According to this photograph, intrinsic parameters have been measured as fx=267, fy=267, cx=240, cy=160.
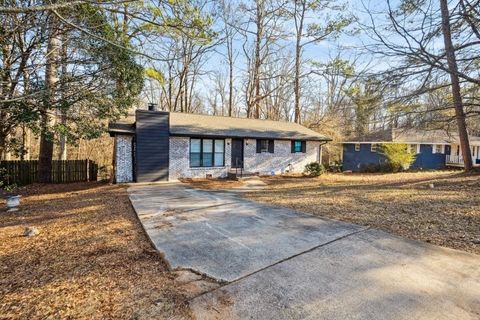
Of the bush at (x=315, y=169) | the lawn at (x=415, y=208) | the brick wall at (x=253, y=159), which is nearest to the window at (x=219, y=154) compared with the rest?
the brick wall at (x=253, y=159)

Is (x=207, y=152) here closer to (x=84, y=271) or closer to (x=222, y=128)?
(x=222, y=128)

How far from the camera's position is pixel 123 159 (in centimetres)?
1222

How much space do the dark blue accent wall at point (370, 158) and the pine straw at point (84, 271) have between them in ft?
67.1

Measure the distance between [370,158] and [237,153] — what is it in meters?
13.2

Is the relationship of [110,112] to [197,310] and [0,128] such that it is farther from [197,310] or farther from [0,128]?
[197,310]

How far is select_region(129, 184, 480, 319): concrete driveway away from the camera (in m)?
2.79

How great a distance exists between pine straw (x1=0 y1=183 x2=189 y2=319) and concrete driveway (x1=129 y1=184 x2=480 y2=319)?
0.36 meters

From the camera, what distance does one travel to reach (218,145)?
1470cm

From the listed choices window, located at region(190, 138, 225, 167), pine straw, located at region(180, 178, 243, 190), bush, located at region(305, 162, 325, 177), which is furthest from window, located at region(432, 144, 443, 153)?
window, located at region(190, 138, 225, 167)

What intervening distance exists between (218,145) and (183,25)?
26.9 feet

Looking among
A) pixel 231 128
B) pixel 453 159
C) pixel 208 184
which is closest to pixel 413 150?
pixel 453 159

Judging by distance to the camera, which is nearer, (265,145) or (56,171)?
(56,171)

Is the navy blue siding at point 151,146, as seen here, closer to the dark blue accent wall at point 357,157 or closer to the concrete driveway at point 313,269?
the concrete driveway at point 313,269

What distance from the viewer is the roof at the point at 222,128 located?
1306 centimetres
